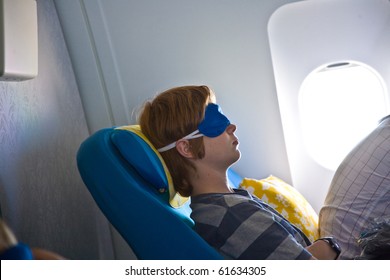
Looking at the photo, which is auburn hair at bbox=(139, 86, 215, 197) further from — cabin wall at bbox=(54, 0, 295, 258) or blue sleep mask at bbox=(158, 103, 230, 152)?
cabin wall at bbox=(54, 0, 295, 258)

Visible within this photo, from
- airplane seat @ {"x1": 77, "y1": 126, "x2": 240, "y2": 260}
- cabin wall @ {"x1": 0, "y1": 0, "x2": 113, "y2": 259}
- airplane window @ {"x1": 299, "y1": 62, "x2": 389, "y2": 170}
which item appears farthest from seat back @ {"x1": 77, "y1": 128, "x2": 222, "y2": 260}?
airplane window @ {"x1": 299, "y1": 62, "x2": 389, "y2": 170}

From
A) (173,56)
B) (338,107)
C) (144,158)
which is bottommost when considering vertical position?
(338,107)

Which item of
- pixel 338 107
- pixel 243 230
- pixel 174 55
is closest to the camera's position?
pixel 243 230

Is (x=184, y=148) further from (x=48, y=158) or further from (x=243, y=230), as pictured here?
(x=48, y=158)

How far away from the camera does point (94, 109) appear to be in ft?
10.0

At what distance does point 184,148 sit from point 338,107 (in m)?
1.69

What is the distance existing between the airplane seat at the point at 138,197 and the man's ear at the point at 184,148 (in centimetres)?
8

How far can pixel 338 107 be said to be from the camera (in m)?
3.48

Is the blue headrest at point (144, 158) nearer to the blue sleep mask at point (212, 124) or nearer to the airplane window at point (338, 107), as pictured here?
the blue sleep mask at point (212, 124)

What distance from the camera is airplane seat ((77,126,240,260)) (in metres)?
1.82

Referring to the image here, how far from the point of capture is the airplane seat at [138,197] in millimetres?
A: 1823

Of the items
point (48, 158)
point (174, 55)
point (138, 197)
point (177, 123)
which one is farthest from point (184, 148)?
point (174, 55)

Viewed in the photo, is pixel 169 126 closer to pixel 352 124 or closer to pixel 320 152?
pixel 320 152
